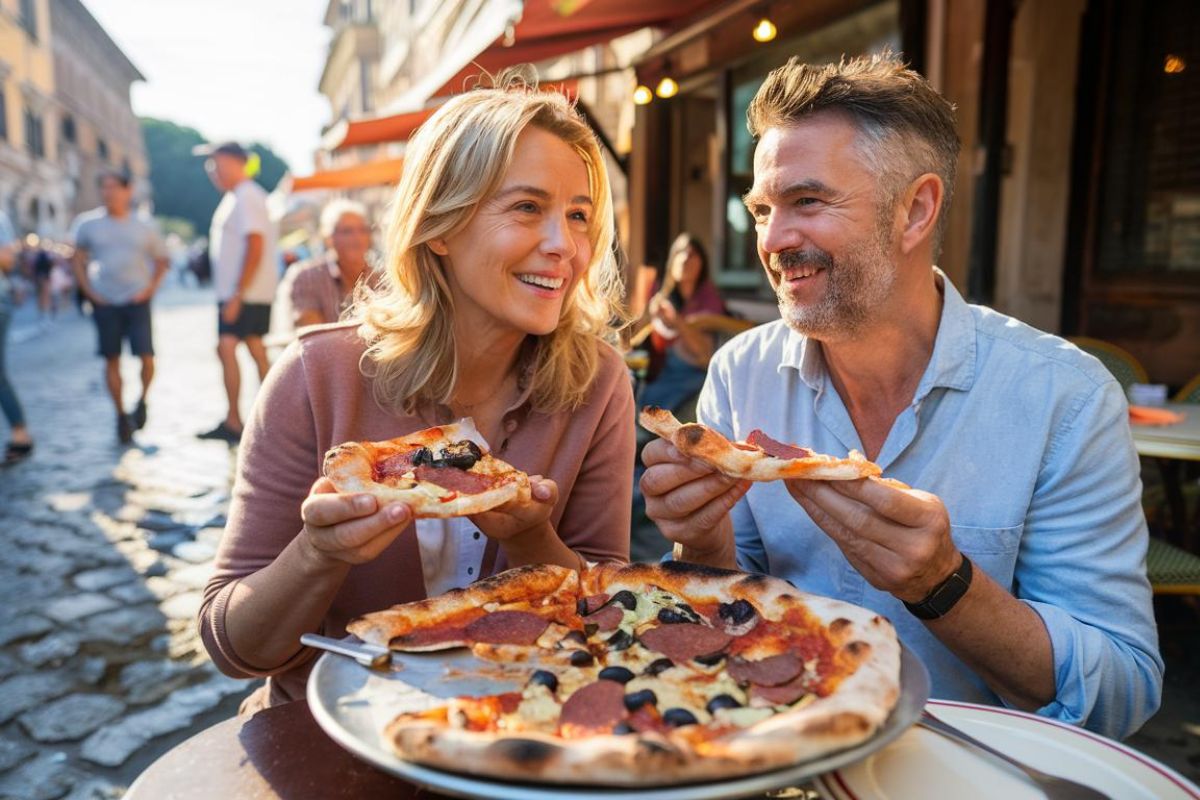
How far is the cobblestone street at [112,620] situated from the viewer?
359 centimetres

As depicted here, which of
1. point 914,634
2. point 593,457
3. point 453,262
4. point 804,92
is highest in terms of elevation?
point 804,92

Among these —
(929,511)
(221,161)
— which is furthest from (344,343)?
(221,161)

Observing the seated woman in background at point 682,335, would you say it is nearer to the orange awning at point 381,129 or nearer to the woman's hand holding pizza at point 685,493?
the orange awning at point 381,129

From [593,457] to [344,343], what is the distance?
754 mm

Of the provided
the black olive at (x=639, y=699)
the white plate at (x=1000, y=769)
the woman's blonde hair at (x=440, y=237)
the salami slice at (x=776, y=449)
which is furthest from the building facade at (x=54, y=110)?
the white plate at (x=1000, y=769)

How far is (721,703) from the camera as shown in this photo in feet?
4.41

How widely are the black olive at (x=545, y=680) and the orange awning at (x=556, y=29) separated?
637 centimetres

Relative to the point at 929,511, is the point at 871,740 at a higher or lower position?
lower

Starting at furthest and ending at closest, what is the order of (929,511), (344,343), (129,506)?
(129,506) < (344,343) < (929,511)

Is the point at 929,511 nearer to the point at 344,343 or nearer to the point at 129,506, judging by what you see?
the point at 344,343

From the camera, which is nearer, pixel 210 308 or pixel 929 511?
pixel 929 511

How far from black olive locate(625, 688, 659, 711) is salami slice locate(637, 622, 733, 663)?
18 centimetres

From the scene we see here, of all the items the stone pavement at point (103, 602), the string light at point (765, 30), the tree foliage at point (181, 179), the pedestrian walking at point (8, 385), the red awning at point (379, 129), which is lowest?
the stone pavement at point (103, 602)

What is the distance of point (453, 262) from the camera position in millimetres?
2514
